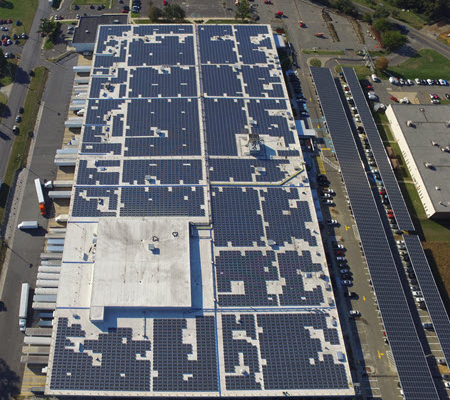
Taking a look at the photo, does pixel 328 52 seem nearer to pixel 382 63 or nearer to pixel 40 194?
pixel 382 63

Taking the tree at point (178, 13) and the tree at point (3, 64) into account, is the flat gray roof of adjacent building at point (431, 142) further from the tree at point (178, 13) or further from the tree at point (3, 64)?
the tree at point (3, 64)

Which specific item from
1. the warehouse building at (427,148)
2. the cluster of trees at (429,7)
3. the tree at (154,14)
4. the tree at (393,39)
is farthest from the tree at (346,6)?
the tree at (154,14)

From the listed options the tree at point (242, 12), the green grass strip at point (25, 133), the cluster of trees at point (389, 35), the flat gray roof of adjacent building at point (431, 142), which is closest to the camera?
the green grass strip at point (25, 133)

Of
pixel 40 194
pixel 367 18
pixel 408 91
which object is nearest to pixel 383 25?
pixel 367 18

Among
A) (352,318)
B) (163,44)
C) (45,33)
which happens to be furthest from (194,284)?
(45,33)

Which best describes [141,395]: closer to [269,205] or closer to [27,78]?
[269,205]

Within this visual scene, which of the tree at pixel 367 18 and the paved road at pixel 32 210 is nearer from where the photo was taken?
the paved road at pixel 32 210
